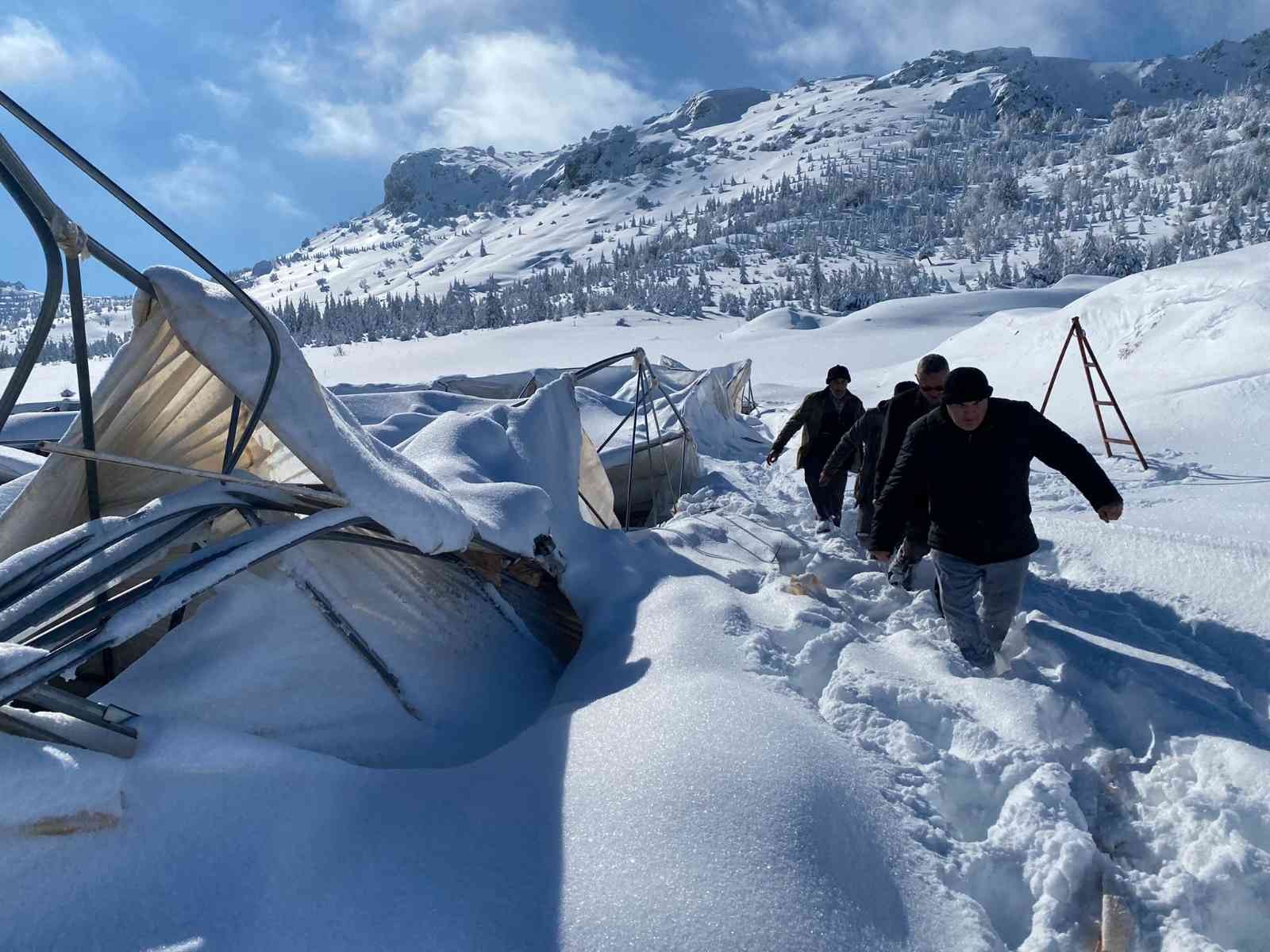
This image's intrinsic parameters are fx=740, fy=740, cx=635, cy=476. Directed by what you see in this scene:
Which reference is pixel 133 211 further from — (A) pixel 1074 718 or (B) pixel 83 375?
(A) pixel 1074 718

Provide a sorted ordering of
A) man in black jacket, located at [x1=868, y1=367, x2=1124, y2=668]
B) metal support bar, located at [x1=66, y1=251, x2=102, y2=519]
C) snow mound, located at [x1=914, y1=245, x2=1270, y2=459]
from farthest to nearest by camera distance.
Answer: snow mound, located at [x1=914, y1=245, x2=1270, y2=459] < man in black jacket, located at [x1=868, y1=367, x2=1124, y2=668] < metal support bar, located at [x1=66, y1=251, x2=102, y2=519]

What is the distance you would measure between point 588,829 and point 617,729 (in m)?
0.47

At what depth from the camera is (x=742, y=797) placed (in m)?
2.08

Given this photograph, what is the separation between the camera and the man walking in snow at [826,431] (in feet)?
19.2

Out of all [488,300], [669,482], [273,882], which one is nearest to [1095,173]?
[488,300]

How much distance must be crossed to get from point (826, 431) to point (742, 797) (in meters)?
4.26

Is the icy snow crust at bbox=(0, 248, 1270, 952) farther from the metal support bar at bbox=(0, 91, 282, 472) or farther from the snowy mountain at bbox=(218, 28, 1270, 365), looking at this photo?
the snowy mountain at bbox=(218, 28, 1270, 365)

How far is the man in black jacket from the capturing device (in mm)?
3279

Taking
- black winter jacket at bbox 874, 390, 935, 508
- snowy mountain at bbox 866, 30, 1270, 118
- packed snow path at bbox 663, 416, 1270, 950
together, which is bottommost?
packed snow path at bbox 663, 416, 1270, 950

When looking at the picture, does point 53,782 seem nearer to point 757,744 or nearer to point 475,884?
point 475,884

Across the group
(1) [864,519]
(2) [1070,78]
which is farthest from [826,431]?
(2) [1070,78]

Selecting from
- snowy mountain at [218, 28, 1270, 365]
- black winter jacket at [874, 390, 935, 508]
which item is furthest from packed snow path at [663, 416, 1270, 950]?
snowy mountain at [218, 28, 1270, 365]

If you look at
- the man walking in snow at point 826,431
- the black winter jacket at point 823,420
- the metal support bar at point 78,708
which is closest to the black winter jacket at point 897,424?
the man walking in snow at point 826,431

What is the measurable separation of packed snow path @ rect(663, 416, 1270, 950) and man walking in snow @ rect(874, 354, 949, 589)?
0.15 m
